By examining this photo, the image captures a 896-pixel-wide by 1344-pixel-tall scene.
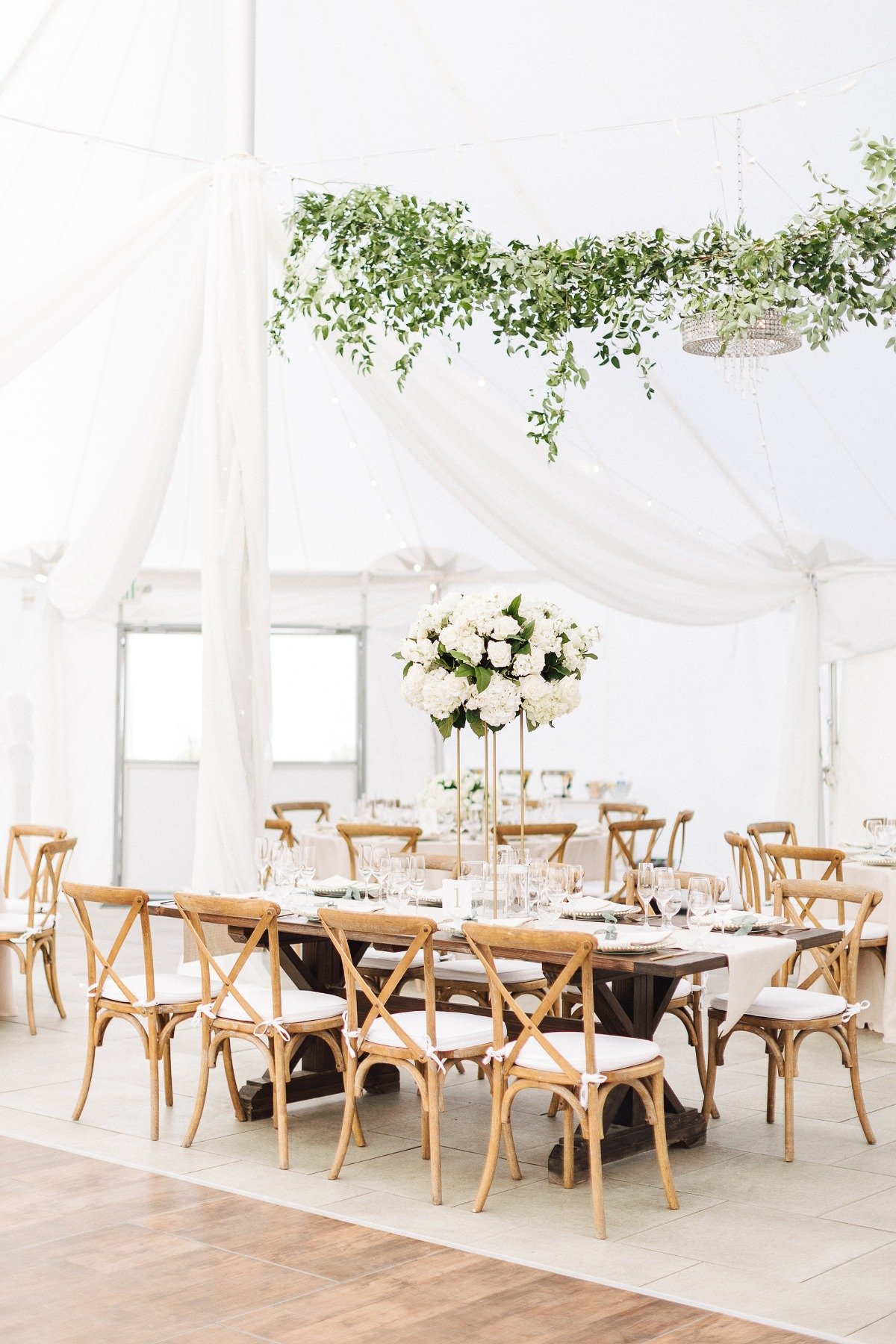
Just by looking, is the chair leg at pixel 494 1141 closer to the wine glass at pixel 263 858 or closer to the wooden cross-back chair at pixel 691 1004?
the wooden cross-back chair at pixel 691 1004

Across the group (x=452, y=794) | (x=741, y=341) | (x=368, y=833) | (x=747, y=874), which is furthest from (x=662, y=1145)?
(x=452, y=794)

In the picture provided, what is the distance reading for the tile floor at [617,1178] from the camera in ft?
11.9

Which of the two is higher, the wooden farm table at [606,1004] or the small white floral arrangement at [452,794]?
the small white floral arrangement at [452,794]

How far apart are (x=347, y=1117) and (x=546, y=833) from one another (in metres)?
3.60

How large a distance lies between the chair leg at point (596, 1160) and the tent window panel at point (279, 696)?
26.1ft

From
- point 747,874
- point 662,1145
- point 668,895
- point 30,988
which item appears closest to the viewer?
point 662,1145

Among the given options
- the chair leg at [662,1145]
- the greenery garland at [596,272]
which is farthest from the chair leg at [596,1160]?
the greenery garland at [596,272]

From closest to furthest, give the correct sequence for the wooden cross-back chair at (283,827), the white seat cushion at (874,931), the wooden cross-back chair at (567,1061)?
the wooden cross-back chair at (567,1061)
the white seat cushion at (874,931)
the wooden cross-back chair at (283,827)

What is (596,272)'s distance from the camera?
4355mm

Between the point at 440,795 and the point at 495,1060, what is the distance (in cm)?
429

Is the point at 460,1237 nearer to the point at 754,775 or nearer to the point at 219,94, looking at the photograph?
the point at 219,94

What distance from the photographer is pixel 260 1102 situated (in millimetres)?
5199

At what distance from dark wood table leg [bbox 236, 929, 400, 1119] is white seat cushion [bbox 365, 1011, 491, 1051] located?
66cm

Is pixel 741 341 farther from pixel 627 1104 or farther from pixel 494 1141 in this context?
pixel 494 1141
